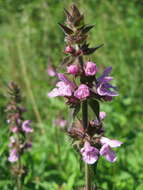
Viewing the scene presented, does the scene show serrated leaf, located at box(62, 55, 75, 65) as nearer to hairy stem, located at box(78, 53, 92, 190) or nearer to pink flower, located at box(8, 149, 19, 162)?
hairy stem, located at box(78, 53, 92, 190)

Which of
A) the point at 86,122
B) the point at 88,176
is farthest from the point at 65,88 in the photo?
the point at 88,176

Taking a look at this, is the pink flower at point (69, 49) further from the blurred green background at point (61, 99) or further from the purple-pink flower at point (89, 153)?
the purple-pink flower at point (89, 153)

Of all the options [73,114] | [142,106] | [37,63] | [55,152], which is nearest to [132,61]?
[142,106]

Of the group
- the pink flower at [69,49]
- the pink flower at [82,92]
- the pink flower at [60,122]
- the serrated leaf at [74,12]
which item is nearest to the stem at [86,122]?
the pink flower at [82,92]

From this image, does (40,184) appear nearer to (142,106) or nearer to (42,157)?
(42,157)

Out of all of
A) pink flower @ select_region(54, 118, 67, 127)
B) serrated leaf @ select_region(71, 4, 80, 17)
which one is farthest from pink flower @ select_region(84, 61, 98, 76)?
pink flower @ select_region(54, 118, 67, 127)

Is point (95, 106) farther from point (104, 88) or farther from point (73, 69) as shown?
point (73, 69)
